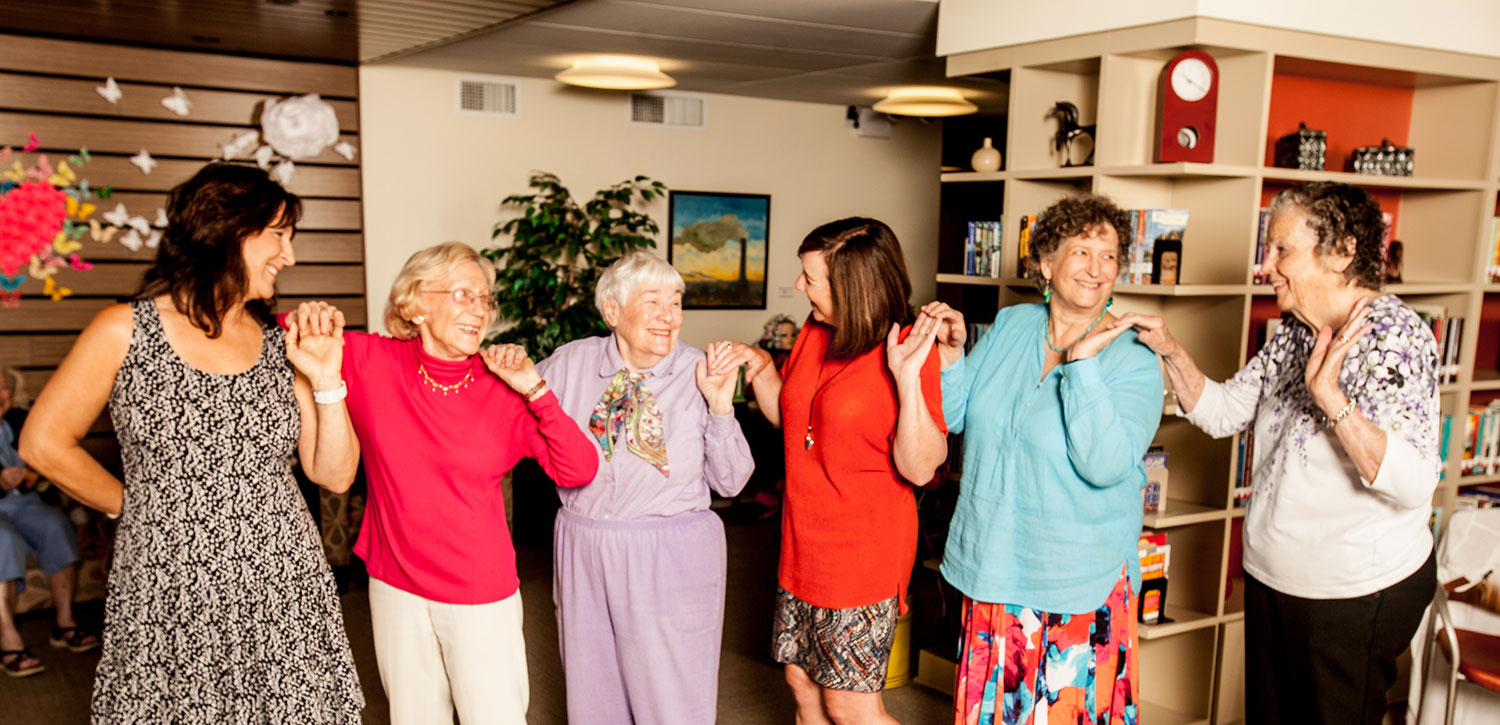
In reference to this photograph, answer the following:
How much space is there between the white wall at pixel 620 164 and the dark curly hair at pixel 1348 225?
4894mm

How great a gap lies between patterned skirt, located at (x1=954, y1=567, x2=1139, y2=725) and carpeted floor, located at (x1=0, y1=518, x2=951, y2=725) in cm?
114

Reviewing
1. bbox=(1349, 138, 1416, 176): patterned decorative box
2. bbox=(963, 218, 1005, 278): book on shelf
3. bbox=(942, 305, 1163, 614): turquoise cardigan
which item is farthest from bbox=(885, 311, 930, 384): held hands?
bbox=(1349, 138, 1416, 176): patterned decorative box

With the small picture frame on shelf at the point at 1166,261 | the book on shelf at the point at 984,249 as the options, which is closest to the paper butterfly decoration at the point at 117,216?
the book on shelf at the point at 984,249

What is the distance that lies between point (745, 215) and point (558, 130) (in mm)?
1404

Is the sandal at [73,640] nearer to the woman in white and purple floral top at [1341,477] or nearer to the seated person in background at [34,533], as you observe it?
the seated person in background at [34,533]

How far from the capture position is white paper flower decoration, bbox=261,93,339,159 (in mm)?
5453

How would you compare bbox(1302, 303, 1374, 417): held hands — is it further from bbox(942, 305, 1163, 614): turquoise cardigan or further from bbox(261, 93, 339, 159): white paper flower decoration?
bbox(261, 93, 339, 159): white paper flower decoration

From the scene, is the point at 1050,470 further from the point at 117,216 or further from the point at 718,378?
the point at 117,216

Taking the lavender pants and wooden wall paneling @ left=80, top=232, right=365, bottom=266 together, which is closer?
the lavender pants

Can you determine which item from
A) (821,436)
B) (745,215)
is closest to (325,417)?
(821,436)

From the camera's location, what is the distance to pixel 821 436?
8.50 ft

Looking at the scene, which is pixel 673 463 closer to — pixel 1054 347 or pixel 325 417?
pixel 325 417

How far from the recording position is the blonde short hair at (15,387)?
4.53 m

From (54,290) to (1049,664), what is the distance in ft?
16.0
